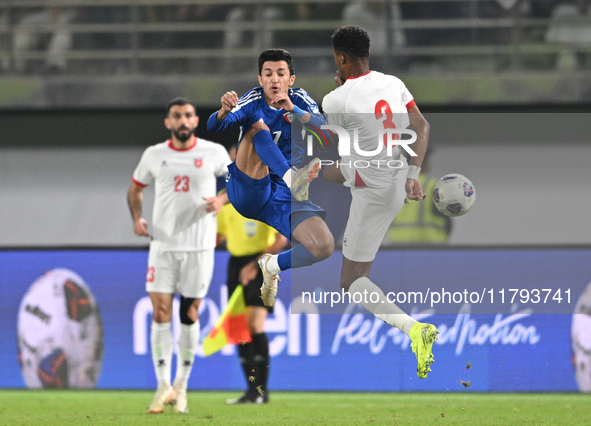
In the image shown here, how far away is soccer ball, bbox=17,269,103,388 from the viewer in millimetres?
8148

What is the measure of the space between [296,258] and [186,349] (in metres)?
2.53

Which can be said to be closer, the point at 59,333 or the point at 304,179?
the point at 304,179

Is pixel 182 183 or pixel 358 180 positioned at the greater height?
pixel 182 183

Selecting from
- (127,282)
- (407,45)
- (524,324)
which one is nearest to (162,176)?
(127,282)

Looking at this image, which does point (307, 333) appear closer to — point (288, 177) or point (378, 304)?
point (378, 304)

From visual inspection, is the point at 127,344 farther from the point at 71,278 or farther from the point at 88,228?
the point at 88,228

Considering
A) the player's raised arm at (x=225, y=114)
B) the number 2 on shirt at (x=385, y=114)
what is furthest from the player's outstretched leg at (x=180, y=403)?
the number 2 on shirt at (x=385, y=114)

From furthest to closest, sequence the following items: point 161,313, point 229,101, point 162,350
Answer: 1. point 161,313
2. point 162,350
3. point 229,101

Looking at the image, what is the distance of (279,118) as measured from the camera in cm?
536

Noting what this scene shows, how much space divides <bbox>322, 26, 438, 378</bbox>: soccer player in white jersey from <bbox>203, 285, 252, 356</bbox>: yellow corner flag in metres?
2.70

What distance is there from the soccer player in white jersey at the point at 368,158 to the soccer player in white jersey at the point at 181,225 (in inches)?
95.7

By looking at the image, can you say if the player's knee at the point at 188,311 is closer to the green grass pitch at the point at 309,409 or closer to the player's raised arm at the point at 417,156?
the green grass pitch at the point at 309,409

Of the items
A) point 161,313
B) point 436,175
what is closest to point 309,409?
point 161,313

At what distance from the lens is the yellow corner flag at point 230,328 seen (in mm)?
7938
